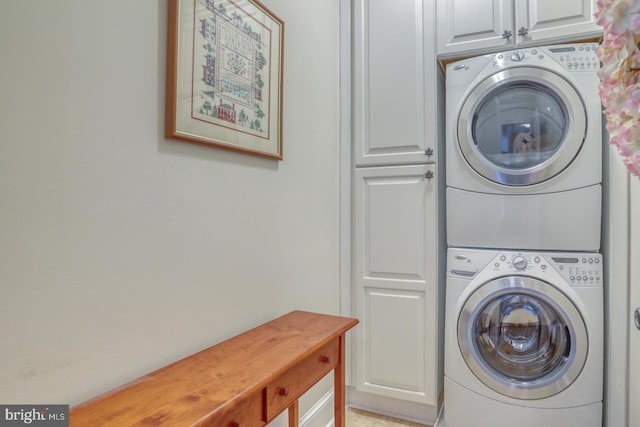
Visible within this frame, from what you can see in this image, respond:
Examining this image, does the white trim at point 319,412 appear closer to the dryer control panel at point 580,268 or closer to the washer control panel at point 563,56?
the dryer control panel at point 580,268

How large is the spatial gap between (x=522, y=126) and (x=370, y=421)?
166 centimetres

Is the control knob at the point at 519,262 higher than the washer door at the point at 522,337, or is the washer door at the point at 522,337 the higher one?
the control knob at the point at 519,262

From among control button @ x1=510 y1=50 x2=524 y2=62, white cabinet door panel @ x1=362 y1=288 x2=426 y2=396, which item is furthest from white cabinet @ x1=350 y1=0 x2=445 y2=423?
control button @ x1=510 y1=50 x2=524 y2=62

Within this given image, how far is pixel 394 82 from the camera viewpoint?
196 cm

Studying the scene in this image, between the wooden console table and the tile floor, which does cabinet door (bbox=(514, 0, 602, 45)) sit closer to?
the wooden console table

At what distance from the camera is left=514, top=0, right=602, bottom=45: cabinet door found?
1.63 meters

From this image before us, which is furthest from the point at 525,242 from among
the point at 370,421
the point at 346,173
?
the point at 370,421

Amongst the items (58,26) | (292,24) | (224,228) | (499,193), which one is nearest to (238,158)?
(224,228)

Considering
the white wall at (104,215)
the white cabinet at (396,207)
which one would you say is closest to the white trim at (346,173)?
the white cabinet at (396,207)

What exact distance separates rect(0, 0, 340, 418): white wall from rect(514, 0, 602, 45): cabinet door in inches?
56.8

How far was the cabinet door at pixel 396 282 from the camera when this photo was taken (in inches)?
73.4

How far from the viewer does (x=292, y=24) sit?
161 centimetres

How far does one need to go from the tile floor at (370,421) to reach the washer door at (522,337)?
1.74ft

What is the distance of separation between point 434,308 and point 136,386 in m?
1.41
